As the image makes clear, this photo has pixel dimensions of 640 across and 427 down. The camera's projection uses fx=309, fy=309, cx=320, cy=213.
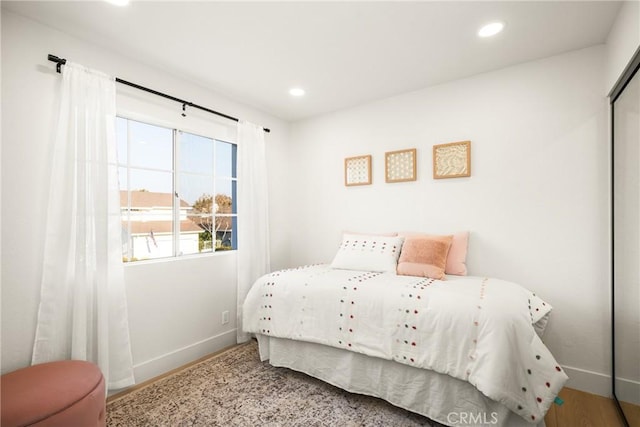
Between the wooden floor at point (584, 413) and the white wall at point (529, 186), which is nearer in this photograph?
the wooden floor at point (584, 413)

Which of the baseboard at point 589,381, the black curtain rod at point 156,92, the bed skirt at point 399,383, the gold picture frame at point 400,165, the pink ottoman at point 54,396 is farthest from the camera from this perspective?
the gold picture frame at point 400,165

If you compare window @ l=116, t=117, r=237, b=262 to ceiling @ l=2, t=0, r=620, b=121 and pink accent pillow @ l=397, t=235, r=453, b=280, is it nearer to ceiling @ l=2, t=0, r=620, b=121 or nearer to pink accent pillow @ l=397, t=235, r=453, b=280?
ceiling @ l=2, t=0, r=620, b=121

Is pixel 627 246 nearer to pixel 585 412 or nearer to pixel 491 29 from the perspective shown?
pixel 585 412

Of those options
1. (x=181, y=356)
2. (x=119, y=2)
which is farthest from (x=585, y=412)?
(x=119, y=2)

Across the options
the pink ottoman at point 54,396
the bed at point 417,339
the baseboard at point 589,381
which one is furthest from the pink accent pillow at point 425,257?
the pink ottoman at point 54,396

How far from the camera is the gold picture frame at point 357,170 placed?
11.1ft

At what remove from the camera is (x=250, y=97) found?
10.6ft

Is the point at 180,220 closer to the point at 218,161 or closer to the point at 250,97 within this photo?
the point at 218,161

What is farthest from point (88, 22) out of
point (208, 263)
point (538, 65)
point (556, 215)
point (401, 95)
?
point (556, 215)

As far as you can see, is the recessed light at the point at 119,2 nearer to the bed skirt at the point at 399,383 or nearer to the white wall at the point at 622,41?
the bed skirt at the point at 399,383

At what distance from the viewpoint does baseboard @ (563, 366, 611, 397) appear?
219 cm

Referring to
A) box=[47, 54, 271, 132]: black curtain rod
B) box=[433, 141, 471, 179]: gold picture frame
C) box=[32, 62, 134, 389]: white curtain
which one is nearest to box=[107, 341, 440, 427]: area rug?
box=[32, 62, 134, 389]: white curtain

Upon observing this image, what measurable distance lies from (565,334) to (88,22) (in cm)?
400

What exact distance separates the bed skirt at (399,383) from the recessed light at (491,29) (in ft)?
7.37
